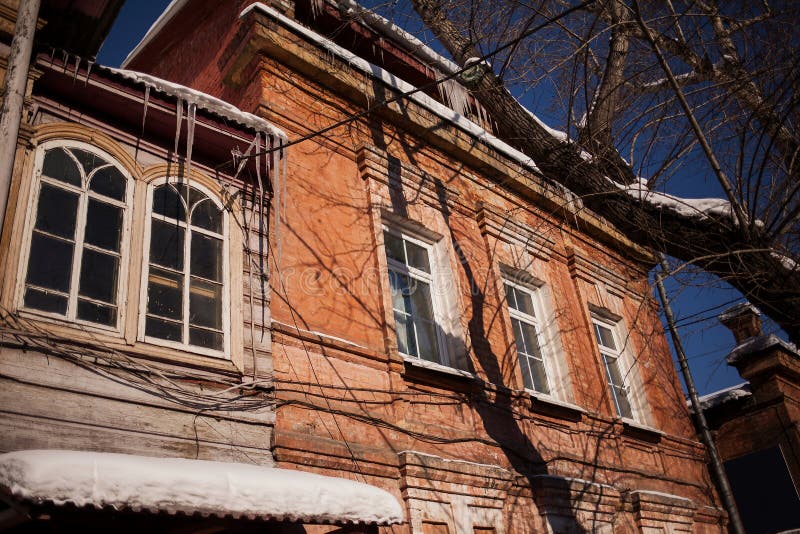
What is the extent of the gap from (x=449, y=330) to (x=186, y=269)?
3246mm

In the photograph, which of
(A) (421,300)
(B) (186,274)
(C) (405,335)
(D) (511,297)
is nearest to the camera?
(B) (186,274)

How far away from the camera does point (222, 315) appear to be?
558cm

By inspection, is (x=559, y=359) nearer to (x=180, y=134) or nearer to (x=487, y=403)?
(x=487, y=403)

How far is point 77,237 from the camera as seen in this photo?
4.96 metres

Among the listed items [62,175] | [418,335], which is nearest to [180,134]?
[62,175]

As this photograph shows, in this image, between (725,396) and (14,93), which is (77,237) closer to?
(14,93)

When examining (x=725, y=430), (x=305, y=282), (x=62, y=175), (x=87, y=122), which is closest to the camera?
(x=62, y=175)

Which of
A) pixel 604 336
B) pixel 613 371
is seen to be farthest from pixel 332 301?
pixel 604 336

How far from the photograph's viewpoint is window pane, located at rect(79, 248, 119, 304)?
4902 mm

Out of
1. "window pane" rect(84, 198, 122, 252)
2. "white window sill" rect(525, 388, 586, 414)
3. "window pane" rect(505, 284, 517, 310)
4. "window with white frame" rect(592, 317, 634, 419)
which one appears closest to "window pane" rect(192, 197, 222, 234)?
"window pane" rect(84, 198, 122, 252)

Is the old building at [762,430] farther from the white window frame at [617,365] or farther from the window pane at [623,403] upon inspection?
the window pane at [623,403]

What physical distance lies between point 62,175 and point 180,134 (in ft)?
3.82

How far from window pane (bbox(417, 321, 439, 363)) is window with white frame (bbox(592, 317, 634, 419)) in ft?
10.7

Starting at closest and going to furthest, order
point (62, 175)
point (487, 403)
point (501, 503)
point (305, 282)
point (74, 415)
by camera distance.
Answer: point (74, 415) → point (62, 175) → point (305, 282) → point (501, 503) → point (487, 403)
